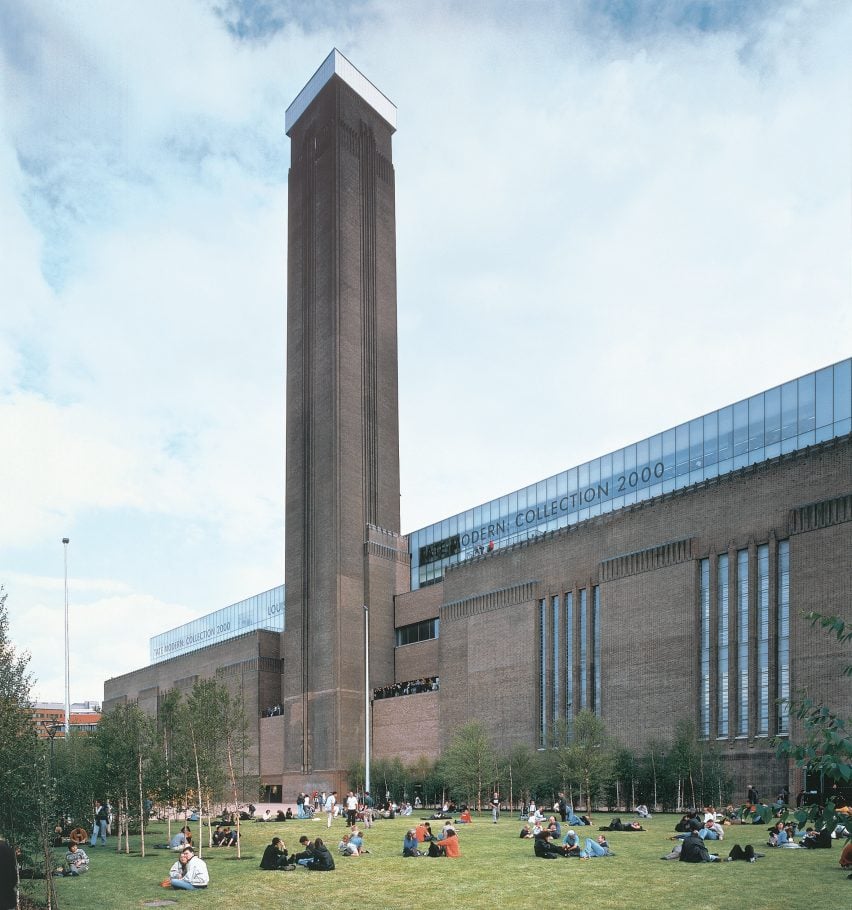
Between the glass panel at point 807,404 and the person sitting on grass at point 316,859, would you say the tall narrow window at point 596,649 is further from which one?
the person sitting on grass at point 316,859

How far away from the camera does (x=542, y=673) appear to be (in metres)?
70.6

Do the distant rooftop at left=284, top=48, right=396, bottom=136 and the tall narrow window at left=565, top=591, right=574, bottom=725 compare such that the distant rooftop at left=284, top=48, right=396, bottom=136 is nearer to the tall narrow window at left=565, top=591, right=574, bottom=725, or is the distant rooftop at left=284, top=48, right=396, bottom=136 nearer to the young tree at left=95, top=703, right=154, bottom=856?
the tall narrow window at left=565, top=591, right=574, bottom=725

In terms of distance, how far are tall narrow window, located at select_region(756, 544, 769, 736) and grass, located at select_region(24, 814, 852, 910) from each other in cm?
1874

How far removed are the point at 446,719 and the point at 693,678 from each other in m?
25.1

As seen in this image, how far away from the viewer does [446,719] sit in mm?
78188

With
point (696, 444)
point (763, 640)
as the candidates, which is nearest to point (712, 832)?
point (763, 640)

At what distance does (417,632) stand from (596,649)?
2423 centimetres

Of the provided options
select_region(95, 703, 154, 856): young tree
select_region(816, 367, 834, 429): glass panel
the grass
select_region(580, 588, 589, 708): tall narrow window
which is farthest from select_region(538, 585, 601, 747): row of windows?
select_region(95, 703, 154, 856): young tree

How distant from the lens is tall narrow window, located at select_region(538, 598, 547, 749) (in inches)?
2726

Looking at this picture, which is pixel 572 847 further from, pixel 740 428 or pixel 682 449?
pixel 682 449

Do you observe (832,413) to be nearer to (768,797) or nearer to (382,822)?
(768,797)

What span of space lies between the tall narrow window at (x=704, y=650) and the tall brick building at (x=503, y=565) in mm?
129

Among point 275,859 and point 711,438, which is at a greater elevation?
point 711,438

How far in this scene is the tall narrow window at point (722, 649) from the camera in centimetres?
5688
